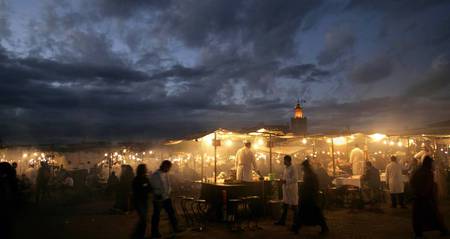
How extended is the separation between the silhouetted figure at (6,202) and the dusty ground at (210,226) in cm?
348

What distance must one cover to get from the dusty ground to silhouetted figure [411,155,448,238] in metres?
1.01

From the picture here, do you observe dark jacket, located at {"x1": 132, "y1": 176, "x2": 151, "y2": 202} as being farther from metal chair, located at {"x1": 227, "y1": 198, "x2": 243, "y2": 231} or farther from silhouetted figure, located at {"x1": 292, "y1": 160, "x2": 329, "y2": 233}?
silhouetted figure, located at {"x1": 292, "y1": 160, "x2": 329, "y2": 233}

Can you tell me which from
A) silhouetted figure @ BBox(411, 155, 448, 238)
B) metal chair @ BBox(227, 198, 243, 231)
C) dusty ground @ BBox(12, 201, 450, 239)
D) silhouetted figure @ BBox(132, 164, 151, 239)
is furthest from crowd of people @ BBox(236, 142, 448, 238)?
silhouetted figure @ BBox(132, 164, 151, 239)

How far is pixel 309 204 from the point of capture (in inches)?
341

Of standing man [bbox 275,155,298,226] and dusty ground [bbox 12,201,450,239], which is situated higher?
standing man [bbox 275,155,298,226]

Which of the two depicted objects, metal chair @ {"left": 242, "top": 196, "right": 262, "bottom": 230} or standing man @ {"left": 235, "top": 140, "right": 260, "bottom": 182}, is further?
standing man @ {"left": 235, "top": 140, "right": 260, "bottom": 182}

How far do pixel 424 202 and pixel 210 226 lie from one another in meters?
5.60

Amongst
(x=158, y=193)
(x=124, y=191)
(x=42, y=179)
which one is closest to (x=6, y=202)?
(x=158, y=193)

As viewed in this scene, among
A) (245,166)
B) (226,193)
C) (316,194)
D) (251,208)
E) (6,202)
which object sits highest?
(245,166)

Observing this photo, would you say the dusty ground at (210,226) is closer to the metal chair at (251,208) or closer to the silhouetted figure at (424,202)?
the metal chair at (251,208)

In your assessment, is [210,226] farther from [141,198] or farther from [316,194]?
[316,194]

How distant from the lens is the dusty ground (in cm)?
892

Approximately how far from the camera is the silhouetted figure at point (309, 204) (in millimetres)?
8672

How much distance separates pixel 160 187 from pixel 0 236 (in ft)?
12.0
